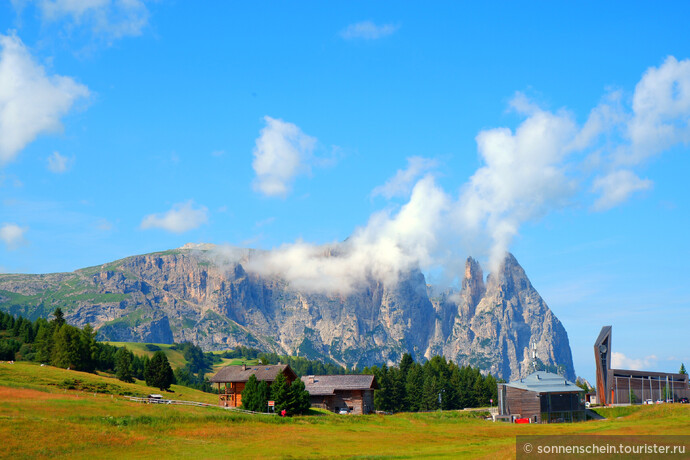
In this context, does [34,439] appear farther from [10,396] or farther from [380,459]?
[380,459]

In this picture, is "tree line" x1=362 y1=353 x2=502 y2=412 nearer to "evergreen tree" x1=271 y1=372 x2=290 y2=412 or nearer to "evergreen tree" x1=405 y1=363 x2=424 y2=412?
"evergreen tree" x1=405 y1=363 x2=424 y2=412

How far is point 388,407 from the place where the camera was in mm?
144250

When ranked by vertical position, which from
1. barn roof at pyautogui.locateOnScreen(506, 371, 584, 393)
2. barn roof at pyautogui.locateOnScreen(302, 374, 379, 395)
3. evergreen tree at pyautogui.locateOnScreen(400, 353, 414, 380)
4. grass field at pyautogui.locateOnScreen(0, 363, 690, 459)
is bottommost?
grass field at pyautogui.locateOnScreen(0, 363, 690, 459)

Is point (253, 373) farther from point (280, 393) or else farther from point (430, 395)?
point (430, 395)

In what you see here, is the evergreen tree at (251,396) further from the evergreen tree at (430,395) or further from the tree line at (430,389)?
the evergreen tree at (430,395)

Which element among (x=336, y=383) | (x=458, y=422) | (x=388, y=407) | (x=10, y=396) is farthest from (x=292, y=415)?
(x=388, y=407)

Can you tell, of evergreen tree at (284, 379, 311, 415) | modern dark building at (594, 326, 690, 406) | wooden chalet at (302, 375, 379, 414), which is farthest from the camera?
modern dark building at (594, 326, 690, 406)

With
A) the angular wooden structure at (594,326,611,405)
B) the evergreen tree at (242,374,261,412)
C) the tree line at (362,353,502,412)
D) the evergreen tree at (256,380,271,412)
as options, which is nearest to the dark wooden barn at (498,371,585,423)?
the angular wooden structure at (594,326,611,405)

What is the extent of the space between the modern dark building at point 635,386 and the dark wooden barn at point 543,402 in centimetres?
2304

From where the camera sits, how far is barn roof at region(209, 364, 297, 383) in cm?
10494

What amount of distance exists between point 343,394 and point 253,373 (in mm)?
17093

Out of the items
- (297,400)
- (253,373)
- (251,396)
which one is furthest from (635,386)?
(251,396)

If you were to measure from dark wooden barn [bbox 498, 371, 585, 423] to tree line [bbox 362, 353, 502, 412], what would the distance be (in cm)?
2622

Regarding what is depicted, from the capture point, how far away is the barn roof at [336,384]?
111 metres
